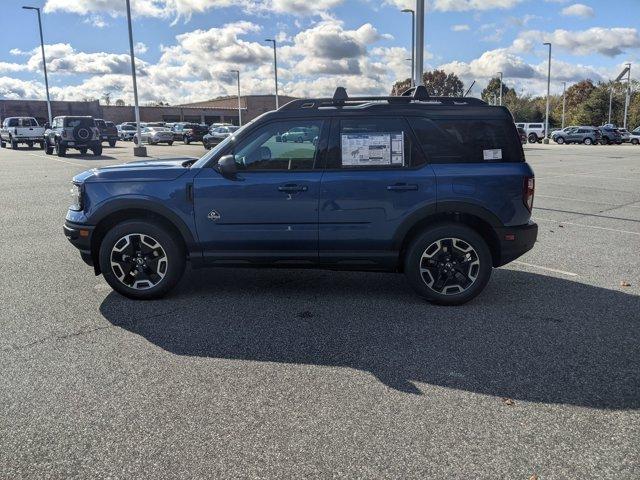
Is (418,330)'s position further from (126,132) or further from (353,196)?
(126,132)

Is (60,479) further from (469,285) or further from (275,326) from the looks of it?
(469,285)

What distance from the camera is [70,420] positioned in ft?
10.3

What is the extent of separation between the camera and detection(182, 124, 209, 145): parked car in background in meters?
44.2

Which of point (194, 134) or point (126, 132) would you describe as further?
point (126, 132)

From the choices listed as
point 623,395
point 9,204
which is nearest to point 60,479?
point 623,395

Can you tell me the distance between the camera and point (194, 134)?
145 ft

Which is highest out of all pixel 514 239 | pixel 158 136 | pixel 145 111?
pixel 145 111

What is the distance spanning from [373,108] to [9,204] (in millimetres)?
9564

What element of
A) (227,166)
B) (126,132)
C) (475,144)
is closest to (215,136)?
(126,132)

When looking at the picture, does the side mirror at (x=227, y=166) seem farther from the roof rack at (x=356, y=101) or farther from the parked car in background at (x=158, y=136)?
the parked car in background at (x=158, y=136)

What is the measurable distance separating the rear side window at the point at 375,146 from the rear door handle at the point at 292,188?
12.5 inches

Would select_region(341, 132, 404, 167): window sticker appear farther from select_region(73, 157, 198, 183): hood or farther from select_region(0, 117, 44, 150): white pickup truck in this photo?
select_region(0, 117, 44, 150): white pickup truck

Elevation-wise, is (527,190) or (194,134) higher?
(194,134)

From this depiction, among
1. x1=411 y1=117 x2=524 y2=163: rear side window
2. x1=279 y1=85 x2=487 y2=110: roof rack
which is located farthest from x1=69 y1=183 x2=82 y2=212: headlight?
x1=411 y1=117 x2=524 y2=163: rear side window
